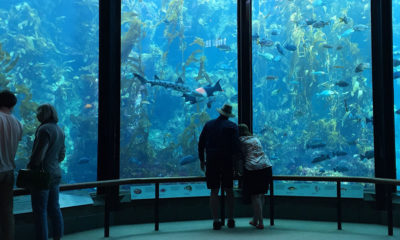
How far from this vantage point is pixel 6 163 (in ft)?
8.89

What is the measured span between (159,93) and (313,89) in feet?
28.6

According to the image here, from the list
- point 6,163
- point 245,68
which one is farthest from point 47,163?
point 245,68

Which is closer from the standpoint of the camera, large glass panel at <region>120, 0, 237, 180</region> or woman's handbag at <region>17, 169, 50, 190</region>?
woman's handbag at <region>17, 169, 50, 190</region>

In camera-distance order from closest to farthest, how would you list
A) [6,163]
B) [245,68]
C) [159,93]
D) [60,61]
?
1. [6,163]
2. [245,68]
3. [60,61]
4. [159,93]

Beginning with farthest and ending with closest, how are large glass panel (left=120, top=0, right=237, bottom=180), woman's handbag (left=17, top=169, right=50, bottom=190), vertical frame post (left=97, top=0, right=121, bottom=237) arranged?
large glass panel (left=120, top=0, right=237, bottom=180) → vertical frame post (left=97, top=0, right=121, bottom=237) → woman's handbag (left=17, top=169, right=50, bottom=190)

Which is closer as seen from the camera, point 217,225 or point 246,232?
point 246,232

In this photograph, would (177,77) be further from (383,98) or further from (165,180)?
(165,180)

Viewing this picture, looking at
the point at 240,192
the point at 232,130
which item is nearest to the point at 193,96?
the point at 240,192

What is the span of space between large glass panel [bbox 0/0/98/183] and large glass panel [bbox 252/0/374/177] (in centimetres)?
815

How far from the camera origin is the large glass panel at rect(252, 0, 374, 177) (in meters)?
18.4

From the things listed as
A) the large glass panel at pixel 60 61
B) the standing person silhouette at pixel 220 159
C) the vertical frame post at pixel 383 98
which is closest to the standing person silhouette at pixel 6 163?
the standing person silhouette at pixel 220 159

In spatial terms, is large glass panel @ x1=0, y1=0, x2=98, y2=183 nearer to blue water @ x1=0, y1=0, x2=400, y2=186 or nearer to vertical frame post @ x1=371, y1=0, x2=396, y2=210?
blue water @ x1=0, y1=0, x2=400, y2=186

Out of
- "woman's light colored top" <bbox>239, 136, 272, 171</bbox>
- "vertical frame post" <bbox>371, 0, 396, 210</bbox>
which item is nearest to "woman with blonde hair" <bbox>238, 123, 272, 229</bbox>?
"woman's light colored top" <bbox>239, 136, 272, 171</bbox>

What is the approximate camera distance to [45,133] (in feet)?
9.86
